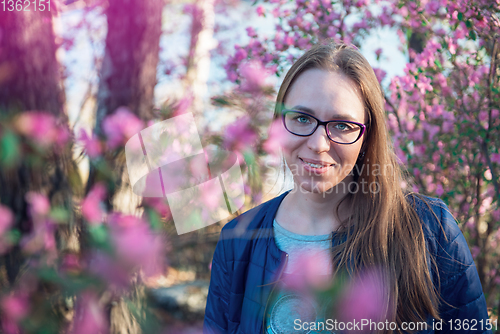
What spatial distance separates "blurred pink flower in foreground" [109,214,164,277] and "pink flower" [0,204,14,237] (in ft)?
2.13

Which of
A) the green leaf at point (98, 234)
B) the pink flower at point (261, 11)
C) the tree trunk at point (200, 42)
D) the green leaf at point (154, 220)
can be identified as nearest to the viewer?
the green leaf at point (98, 234)

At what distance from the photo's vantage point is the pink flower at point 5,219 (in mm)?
1251

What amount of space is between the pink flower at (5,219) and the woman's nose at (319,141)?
1.09 meters

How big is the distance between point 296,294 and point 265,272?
0.50 ft

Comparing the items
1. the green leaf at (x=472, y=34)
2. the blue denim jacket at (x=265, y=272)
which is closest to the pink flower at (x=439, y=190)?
the green leaf at (x=472, y=34)

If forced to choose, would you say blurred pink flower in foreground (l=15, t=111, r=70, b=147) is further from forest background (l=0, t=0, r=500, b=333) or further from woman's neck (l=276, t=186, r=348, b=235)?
woman's neck (l=276, t=186, r=348, b=235)

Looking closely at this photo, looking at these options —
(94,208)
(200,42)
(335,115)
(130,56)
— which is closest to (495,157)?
(335,115)

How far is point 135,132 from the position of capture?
116 cm

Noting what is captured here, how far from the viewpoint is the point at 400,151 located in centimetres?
239

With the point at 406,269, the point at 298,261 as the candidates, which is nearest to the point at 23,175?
the point at 298,261

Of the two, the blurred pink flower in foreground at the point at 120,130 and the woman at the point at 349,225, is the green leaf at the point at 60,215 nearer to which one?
the blurred pink flower in foreground at the point at 120,130

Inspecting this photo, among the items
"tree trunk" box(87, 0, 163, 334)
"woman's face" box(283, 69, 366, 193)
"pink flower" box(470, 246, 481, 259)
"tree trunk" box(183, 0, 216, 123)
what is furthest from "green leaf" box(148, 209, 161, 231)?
"tree trunk" box(183, 0, 216, 123)

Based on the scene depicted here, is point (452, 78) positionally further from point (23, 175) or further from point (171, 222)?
point (23, 175)

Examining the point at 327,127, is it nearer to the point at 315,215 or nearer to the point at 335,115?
the point at 335,115
